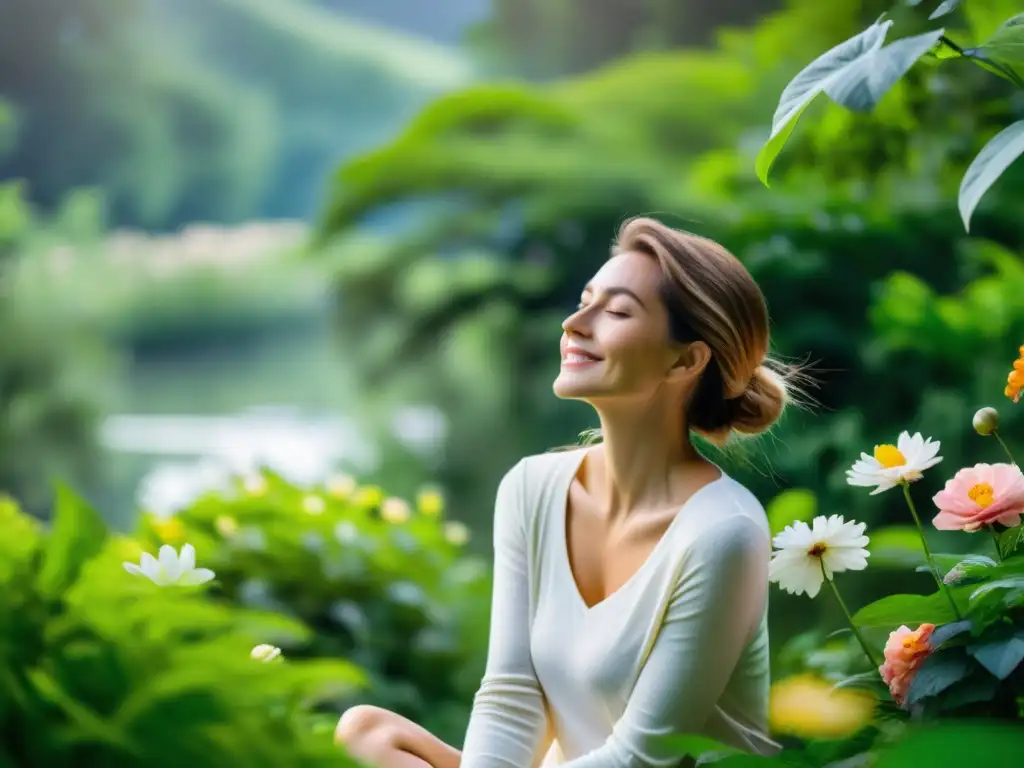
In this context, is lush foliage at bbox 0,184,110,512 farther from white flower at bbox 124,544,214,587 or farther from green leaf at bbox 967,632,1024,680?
green leaf at bbox 967,632,1024,680

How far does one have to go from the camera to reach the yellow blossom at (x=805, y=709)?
1678 millimetres

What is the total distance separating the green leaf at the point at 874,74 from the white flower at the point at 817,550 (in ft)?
1.32

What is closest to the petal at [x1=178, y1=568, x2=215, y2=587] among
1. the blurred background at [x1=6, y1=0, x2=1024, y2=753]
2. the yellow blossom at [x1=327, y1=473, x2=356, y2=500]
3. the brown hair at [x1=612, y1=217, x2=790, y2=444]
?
the brown hair at [x1=612, y1=217, x2=790, y2=444]

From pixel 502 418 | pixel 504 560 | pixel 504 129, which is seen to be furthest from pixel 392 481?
pixel 504 560

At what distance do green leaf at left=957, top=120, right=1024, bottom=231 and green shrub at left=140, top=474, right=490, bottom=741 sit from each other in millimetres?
1832

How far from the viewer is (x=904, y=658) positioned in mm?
1014

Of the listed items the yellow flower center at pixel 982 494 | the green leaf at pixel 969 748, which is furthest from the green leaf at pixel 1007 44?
the green leaf at pixel 969 748

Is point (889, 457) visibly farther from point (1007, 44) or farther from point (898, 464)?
point (1007, 44)

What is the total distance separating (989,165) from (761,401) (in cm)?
42

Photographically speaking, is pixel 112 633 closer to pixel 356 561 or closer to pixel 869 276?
pixel 356 561

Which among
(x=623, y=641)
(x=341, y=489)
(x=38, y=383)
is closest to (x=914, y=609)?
(x=623, y=641)

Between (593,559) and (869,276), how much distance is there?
7.32 feet

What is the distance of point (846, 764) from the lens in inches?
36.0

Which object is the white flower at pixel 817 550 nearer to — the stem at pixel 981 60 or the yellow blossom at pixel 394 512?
the stem at pixel 981 60
